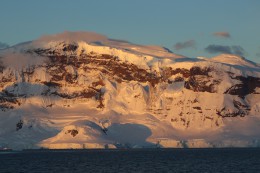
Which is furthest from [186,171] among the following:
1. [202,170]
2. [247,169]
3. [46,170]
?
[46,170]

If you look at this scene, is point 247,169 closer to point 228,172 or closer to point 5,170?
point 228,172

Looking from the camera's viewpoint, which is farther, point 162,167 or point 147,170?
point 162,167

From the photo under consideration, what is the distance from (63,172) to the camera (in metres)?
180

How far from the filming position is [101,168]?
194m

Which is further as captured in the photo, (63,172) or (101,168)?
(101,168)

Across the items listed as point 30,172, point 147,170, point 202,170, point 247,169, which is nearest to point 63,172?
point 30,172

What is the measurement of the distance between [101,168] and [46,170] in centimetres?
Answer: 1388

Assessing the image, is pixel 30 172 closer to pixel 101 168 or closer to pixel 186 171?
pixel 101 168

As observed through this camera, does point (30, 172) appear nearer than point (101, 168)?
Yes

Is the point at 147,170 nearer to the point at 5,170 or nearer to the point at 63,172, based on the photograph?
the point at 63,172

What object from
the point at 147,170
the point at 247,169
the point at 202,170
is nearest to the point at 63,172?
the point at 147,170

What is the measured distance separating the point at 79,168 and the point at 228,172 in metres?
36.3

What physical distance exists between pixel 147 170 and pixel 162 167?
13.2 metres

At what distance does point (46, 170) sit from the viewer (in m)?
188
